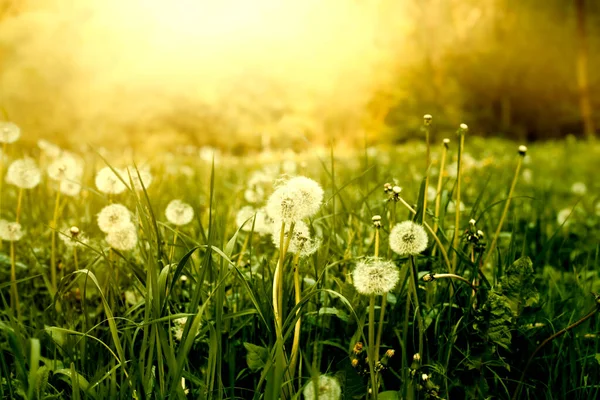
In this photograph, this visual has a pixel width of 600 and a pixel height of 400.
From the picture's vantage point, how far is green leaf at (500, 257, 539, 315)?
1.15 meters

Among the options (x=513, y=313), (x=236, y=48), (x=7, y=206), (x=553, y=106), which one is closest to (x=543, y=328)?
(x=513, y=313)

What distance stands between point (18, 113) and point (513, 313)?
18.3 metres

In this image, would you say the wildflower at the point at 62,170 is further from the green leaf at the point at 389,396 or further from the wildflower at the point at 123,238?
the green leaf at the point at 389,396

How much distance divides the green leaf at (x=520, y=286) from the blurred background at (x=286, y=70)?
14.9m

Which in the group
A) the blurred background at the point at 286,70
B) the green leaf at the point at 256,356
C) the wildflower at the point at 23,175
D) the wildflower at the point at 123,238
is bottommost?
the green leaf at the point at 256,356

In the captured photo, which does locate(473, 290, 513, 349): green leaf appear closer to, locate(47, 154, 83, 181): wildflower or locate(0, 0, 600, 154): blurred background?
locate(47, 154, 83, 181): wildflower

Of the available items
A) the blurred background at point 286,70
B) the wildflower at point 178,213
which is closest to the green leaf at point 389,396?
the wildflower at point 178,213

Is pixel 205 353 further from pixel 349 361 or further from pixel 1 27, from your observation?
pixel 1 27

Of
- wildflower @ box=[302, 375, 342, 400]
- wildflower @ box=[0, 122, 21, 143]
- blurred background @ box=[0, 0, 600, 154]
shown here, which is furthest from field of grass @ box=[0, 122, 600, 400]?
blurred background @ box=[0, 0, 600, 154]

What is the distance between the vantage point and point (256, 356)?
110cm

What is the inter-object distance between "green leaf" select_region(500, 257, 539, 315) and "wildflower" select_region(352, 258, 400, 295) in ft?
1.10

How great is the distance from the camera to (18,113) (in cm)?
1691

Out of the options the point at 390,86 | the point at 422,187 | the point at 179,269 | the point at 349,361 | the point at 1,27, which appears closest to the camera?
the point at 179,269

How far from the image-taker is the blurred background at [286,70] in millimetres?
17547
